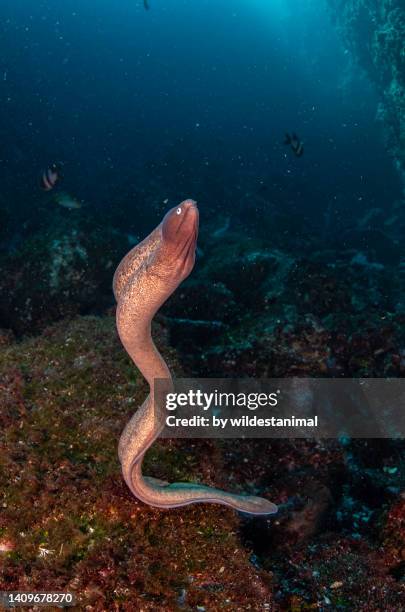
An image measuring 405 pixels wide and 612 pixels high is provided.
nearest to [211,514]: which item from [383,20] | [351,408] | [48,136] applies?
[351,408]

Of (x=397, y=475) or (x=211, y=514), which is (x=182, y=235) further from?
(x=397, y=475)

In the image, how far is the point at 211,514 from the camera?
11.5ft

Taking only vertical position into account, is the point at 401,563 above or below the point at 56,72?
below

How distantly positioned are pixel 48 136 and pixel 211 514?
28031 mm

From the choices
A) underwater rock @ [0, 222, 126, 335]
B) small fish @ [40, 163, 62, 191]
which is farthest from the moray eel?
small fish @ [40, 163, 62, 191]

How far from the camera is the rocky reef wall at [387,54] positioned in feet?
60.0

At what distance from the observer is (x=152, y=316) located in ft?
8.60

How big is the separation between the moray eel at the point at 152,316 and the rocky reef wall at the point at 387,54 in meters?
20.9

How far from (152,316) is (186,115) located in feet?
131

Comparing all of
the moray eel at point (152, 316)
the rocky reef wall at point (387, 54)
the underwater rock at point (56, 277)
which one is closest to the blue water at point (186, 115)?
the rocky reef wall at point (387, 54)

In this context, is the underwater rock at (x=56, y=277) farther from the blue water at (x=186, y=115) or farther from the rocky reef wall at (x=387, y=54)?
the rocky reef wall at (x=387, y=54)

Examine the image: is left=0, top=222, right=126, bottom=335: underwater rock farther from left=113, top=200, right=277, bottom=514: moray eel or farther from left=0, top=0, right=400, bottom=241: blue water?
left=0, top=0, right=400, bottom=241: blue water

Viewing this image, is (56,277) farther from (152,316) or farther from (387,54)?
(387,54)

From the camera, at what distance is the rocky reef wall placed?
18281 millimetres
